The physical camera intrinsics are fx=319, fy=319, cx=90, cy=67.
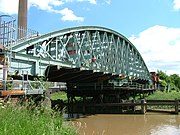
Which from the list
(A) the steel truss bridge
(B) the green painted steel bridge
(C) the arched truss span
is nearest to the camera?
(B) the green painted steel bridge

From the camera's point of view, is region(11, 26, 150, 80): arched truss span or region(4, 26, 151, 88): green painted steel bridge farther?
region(11, 26, 150, 80): arched truss span

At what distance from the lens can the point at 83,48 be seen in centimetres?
3894

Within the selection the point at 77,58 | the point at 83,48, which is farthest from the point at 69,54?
the point at 83,48

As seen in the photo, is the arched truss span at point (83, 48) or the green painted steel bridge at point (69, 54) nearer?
the green painted steel bridge at point (69, 54)

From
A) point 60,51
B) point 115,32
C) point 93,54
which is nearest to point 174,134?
point 60,51

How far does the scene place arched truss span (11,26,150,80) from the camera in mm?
28453

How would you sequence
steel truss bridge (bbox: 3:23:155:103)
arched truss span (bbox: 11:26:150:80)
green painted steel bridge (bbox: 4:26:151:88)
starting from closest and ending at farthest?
green painted steel bridge (bbox: 4:26:151:88) → steel truss bridge (bbox: 3:23:155:103) → arched truss span (bbox: 11:26:150:80)

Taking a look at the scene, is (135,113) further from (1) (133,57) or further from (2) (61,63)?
(1) (133,57)

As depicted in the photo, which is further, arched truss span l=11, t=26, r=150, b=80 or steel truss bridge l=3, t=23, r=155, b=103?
arched truss span l=11, t=26, r=150, b=80

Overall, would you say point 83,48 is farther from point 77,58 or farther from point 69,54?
point 77,58

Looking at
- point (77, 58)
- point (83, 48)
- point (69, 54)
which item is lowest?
point (77, 58)

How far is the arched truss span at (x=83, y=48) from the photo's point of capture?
28453 mm

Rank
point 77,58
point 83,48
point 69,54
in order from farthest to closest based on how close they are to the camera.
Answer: point 83,48 < point 69,54 < point 77,58

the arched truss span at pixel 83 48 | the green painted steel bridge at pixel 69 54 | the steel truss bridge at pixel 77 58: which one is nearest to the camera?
the green painted steel bridge at pixel 69 54
